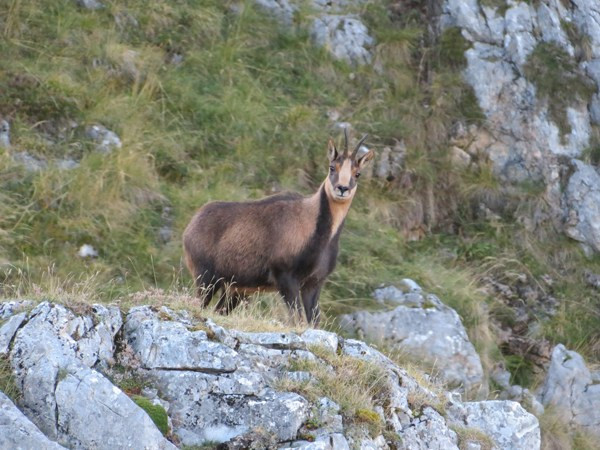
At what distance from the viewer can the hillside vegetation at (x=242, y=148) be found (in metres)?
13.4

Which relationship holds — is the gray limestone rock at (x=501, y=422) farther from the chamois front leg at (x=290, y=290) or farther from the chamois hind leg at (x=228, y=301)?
the chamois hind leg at (x=228, y=301)

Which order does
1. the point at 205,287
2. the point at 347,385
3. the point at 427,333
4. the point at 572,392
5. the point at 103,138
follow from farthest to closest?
the point at 103,138 → the point at 572,392 → the point at 427,333 → the point at 205,287 → the point at 347,385

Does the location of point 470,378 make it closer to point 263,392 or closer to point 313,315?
point 313,315

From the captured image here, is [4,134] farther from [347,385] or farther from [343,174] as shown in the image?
[347,385]

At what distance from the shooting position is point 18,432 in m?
6.42

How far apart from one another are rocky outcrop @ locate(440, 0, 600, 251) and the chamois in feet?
17.7

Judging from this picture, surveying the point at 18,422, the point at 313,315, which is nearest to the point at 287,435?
the point at 18,422

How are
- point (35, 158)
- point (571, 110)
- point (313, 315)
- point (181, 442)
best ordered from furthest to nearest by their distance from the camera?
point (571, 110)
point (35, 158)
point (313, 315)
point (181, 442)

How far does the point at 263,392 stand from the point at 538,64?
10.7 meters

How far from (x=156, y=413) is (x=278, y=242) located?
4.43 m

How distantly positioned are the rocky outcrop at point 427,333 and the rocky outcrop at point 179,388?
13.9 feet

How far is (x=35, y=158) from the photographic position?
1384cm

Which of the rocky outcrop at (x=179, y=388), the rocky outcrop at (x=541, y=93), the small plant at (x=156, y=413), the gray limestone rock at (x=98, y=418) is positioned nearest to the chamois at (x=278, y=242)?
the rocky outcrop at (x=179, y=388)

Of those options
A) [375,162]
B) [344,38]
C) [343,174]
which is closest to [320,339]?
[343,174]
